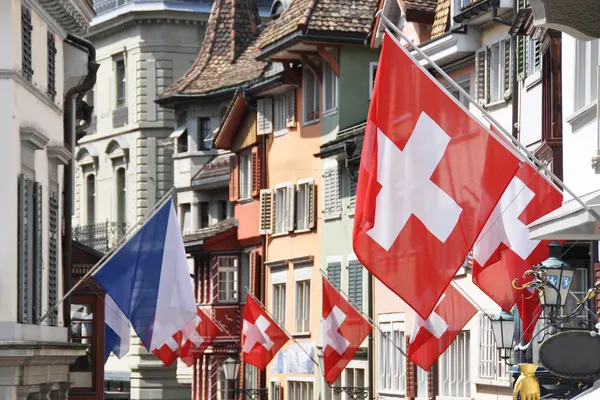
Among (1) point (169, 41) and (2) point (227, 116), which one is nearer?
(2) point (227, 116)

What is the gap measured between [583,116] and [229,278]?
1663 inches

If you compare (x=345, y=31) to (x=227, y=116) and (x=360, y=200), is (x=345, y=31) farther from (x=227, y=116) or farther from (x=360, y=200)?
(x=360, y=200)

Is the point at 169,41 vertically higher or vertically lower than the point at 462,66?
higher

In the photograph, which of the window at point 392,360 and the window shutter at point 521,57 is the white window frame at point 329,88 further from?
the window shutter at point 521,57

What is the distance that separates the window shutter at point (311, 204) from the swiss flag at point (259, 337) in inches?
284

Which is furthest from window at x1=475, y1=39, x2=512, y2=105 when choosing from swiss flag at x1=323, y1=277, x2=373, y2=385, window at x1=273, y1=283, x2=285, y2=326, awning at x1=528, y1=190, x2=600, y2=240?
window at x1=273, y1=283, x2=285, y2=326

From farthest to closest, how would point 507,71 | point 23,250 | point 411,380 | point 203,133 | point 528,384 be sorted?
point 203,133
point 411,380
point 507,71
point 23,250
point 528,384

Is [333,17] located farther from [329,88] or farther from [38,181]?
[38,181]

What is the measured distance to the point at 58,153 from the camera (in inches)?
1427

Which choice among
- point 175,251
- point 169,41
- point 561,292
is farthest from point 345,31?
point 561,292

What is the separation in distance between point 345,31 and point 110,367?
26.2 m

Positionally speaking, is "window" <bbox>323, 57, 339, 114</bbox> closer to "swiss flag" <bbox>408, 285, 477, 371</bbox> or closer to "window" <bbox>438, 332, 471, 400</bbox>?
"window" <bbox>438, 332, 471, 400</bbox>

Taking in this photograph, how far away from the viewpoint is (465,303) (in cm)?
3203

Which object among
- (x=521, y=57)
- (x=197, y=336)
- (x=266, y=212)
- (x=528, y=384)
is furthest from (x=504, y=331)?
(x=266, y=212)
